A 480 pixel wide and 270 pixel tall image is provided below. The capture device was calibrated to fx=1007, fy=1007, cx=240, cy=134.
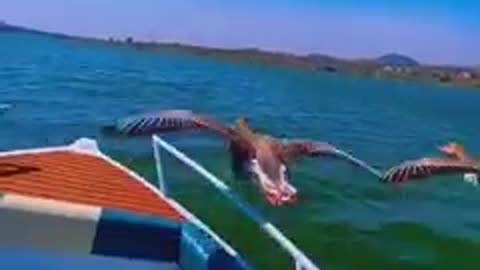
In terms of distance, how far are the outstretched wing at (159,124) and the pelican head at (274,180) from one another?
505mm

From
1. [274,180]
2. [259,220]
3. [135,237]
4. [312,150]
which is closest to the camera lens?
[274,180]

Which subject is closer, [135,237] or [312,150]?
[135,237]

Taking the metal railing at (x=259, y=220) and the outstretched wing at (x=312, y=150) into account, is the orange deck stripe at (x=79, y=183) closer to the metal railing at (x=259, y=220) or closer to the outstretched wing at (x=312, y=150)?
the metal railing at (x=259, y=220)

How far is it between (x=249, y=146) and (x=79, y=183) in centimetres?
173

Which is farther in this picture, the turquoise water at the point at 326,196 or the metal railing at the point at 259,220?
the turquoise water at the point at 326,196

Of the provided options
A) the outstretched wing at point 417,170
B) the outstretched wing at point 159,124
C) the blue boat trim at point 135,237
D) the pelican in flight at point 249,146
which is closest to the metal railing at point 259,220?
the pelican in flight at point 249,146

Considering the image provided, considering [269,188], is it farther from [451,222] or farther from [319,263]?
[451,222]

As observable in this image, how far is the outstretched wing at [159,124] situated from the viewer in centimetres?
769

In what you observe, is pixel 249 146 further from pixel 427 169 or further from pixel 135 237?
pixel 427 169

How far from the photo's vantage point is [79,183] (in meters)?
9.16

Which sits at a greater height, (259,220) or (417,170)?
(417,170)

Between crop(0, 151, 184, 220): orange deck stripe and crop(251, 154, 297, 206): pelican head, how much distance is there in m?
0.97

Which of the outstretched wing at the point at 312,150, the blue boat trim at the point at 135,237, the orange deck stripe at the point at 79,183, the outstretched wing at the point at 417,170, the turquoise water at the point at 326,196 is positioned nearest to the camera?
the blue boat trim at the point at 135,237

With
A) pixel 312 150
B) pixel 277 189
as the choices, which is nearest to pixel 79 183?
pixel 312 150
